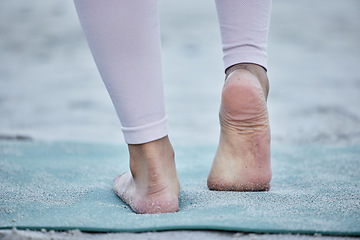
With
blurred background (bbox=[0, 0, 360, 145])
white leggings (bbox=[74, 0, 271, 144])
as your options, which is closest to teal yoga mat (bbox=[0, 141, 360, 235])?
white leggings (bbox=[74, 0, 271, 144])

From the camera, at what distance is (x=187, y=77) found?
11.2 ft

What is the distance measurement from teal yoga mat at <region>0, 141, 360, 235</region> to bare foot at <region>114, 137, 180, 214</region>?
0.11 ft

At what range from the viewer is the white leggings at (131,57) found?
2.12ft

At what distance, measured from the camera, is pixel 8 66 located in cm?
381

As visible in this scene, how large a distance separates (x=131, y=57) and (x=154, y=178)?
0.21 meters

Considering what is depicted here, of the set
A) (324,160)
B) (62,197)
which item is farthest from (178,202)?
(324,160)

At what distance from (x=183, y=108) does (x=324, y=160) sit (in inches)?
52.8

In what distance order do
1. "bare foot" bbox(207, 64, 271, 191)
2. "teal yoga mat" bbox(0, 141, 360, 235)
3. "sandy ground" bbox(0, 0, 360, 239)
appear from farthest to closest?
"sandy ground" bbox(0, 0, 360, 239)
"bare foot" bbox(207, 64, 271, 191)
"teal yoga mat" bbox(0, 141, 360, 235)

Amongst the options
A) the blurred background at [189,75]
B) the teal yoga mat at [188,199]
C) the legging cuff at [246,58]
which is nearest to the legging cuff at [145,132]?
the teal yoga mat at [188,199]

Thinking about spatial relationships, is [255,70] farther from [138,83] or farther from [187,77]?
[187,77]

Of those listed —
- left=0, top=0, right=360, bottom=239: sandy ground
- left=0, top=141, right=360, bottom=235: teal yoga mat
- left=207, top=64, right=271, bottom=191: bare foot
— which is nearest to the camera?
left=0, top=141, right=360, bottom=235: teal yoga mat

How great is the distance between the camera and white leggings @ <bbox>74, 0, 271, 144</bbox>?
65 centimetres

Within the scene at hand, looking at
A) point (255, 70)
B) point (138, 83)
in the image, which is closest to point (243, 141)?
point (255, 70)

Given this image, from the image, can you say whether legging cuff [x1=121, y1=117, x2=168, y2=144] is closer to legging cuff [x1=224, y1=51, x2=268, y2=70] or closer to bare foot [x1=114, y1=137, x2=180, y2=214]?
bare foot [x1=114, y1=137, x2=180, y2=214]
